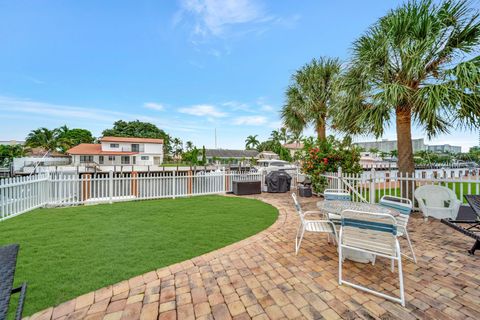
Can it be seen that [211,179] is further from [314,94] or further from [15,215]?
[314,94]

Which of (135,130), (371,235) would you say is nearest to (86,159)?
(135,130)

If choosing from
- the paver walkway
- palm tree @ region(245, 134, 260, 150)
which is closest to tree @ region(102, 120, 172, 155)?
palm tree @ region(245, 134, 260, 150)

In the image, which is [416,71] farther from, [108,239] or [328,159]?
[108,239]

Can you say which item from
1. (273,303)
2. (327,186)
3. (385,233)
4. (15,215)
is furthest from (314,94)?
(15,215)

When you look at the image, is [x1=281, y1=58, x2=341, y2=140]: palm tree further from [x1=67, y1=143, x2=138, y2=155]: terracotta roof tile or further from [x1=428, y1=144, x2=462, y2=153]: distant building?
[x1=428, y1=144, x2=462, y2=153]: distant building

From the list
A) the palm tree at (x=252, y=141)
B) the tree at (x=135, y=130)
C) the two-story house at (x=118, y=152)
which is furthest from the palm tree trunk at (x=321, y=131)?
the palm tree at (x=252, y=141)

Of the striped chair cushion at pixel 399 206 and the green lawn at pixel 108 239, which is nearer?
the green lawn at pixel 108 239

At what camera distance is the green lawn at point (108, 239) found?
254cm

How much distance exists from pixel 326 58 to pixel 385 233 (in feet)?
36.2

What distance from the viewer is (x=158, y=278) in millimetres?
2582

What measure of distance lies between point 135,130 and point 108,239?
57100 mm

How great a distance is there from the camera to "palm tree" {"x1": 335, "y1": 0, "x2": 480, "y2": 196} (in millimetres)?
4746

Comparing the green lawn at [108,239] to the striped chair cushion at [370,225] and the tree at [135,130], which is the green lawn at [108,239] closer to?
the striped chair cushion at [370,225]

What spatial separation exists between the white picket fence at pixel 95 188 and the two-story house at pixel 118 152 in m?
26.5
